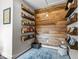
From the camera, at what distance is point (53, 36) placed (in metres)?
3.76

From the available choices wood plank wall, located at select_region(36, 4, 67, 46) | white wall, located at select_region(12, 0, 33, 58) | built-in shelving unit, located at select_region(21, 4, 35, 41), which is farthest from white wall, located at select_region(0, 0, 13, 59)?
wood plank wall, located at select_region(36, 4, 67, 46)

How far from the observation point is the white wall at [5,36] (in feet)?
8.20

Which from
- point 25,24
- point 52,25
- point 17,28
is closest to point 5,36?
point 17,28

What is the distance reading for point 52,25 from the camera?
3.79m

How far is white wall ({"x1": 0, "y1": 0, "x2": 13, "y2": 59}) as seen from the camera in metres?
2.50

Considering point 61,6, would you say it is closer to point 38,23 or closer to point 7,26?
point 38,23

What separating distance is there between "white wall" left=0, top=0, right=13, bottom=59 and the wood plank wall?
188 cm

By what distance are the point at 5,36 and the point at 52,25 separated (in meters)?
2.28

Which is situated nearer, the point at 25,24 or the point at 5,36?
the point at 5,36

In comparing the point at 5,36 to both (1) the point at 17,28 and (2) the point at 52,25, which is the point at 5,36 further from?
(2) the point at 52,25

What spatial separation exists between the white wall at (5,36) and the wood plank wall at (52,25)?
1.88 m

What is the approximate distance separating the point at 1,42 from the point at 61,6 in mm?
3167

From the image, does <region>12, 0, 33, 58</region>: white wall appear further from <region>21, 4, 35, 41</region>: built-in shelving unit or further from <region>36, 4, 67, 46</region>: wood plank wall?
<region>36, 4, 67, 46</region>: wood plank wall

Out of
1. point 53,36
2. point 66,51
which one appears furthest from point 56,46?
point 66,51
